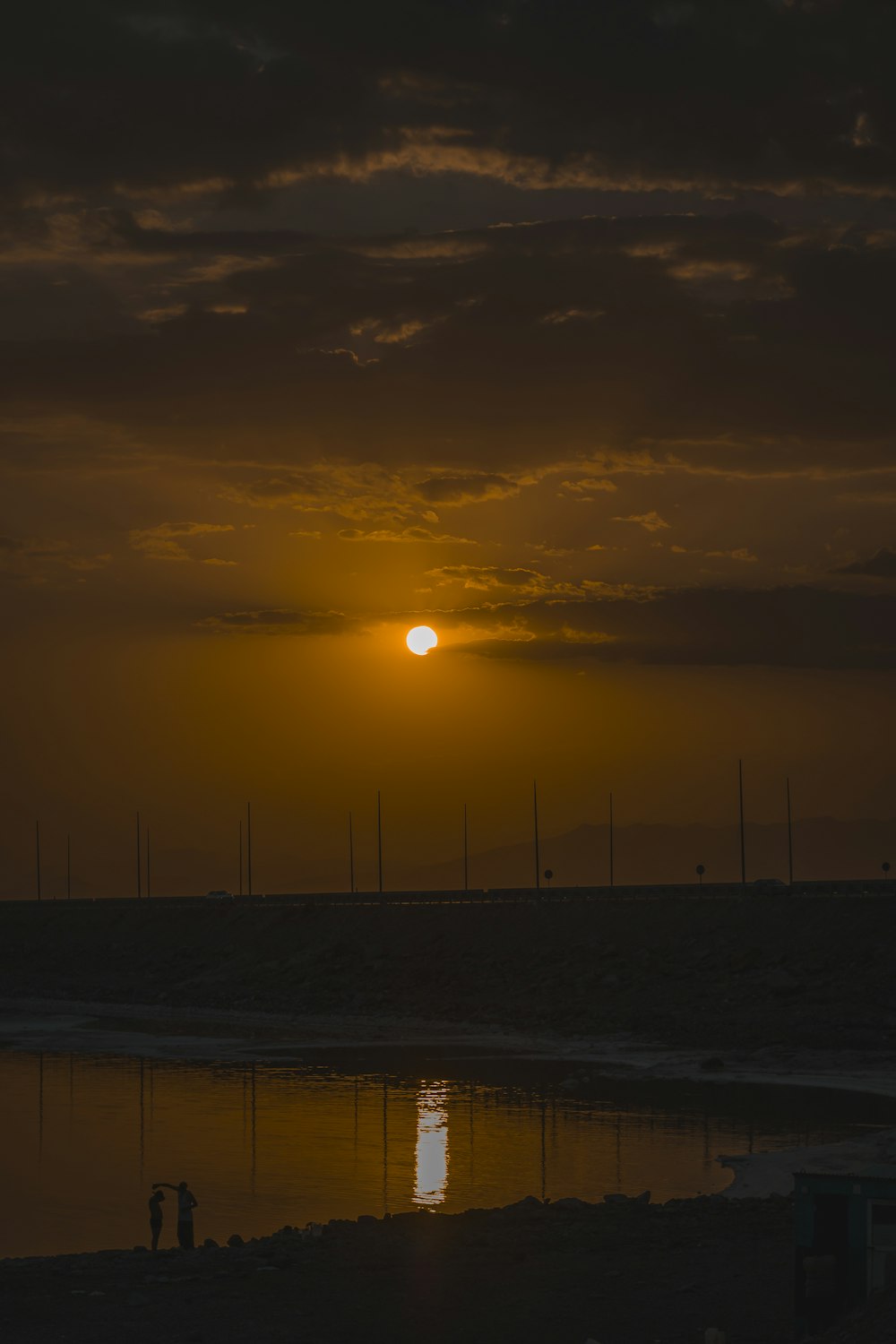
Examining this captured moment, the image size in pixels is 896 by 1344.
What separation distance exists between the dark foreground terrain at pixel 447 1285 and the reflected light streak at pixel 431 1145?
326 inches

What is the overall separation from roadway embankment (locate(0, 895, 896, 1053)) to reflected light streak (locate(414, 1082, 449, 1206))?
1836 cm

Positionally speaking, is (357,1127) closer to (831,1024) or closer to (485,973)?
(831,1024)

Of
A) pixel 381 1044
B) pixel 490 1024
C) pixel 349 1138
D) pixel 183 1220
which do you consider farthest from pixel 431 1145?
pixel 490 1024

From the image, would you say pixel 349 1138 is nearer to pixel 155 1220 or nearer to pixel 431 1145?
pixel 431 1145

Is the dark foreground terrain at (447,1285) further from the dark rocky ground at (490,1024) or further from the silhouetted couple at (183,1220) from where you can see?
the silhouetted couple at (183,1220)

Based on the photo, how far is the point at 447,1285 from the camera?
93.3ft

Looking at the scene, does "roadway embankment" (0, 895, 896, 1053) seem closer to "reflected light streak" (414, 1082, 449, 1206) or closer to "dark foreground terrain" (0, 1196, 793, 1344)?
"reflected light streak" (414, 1082, 449, 1206)

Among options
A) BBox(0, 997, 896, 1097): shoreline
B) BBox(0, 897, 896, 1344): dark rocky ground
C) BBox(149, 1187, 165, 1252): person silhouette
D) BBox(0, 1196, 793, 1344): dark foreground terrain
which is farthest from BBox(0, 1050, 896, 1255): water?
BBox(0, 897, 896, 1344): dark rocky ground

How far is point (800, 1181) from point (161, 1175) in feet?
85.6

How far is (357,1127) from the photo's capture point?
5466 cm

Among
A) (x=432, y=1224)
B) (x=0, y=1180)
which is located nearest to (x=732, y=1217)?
(x=432, y=1224)

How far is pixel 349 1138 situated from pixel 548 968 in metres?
46.7

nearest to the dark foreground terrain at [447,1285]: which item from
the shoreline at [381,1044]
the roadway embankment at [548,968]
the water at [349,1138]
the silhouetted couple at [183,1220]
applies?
the silhouetted couple at [183,1220]

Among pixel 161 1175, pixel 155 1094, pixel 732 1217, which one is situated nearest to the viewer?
pixel 732 1217
